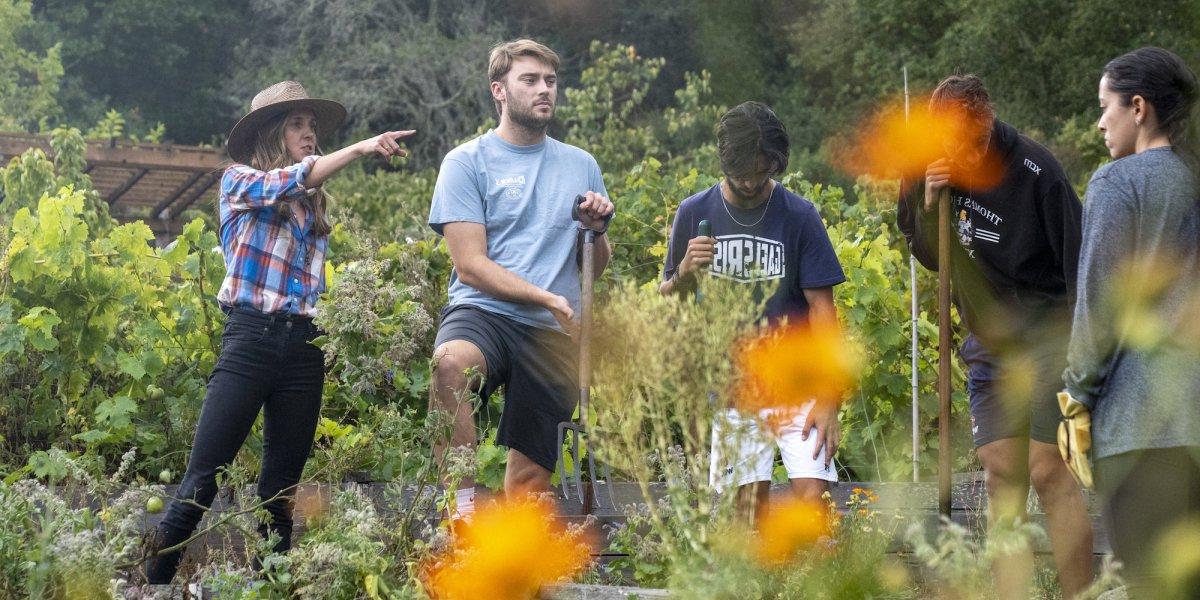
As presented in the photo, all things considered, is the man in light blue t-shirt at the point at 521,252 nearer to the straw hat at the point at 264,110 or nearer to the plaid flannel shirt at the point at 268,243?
the plaid flannel shirt at the point at 268,243

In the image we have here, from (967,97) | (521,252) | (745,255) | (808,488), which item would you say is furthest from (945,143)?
(521,252)

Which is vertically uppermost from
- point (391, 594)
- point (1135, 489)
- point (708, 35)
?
point (708, 35)

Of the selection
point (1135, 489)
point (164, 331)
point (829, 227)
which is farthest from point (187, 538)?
point (829, 227)

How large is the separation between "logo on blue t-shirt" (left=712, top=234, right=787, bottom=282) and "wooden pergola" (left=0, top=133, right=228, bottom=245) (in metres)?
12.2

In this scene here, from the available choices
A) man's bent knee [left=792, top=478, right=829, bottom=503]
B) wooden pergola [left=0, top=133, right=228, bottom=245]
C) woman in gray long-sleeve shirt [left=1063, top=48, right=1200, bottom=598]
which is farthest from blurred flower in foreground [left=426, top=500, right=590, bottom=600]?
wooden pergola [left=0, top=133, right=228, bottom=245]

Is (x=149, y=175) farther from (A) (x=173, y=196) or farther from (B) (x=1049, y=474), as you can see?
(B) (x=1049, y=474)

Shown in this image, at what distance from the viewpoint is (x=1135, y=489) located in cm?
286

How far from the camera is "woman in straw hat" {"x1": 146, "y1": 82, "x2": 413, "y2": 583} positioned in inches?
167

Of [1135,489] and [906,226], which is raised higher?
[906,226]

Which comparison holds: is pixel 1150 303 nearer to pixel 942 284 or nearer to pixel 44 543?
pixel 942 284

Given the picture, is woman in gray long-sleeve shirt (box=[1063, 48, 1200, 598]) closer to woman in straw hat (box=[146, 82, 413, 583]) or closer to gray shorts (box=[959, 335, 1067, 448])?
gray shorts (box=[959, 335, 1067, 448])

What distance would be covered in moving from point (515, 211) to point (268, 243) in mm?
770

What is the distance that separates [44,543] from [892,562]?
7.79 feet

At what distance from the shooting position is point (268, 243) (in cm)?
437
